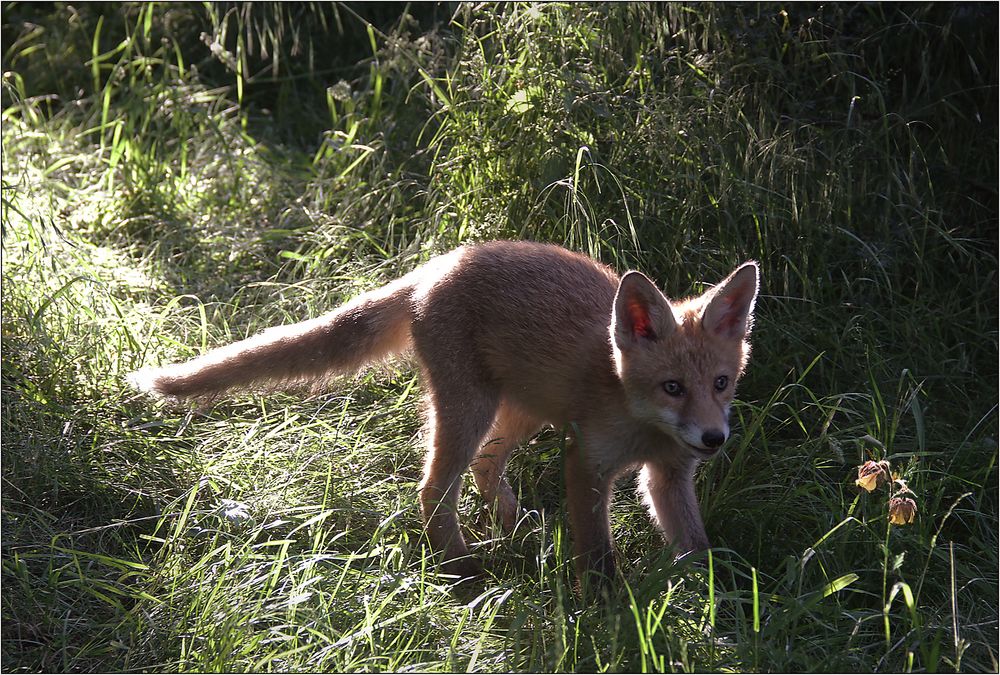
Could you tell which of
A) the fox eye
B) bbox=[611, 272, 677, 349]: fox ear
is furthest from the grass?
bbox=[611, 272, 677, 349]: fox ear

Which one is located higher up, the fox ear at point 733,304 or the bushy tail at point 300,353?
the fox ear at point 733,304

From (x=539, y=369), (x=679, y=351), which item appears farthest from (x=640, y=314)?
(x=539, y=369)

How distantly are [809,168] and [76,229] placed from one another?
3.71 metres

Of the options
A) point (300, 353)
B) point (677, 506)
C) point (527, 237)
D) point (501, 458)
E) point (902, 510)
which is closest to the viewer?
point (902, 510)

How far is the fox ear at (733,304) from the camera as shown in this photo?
3.30 m

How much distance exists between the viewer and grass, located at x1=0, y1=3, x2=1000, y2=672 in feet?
10.0

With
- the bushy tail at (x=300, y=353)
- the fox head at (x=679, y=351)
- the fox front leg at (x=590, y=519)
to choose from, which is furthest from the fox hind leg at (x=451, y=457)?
the fox head at (x=679, y=351)

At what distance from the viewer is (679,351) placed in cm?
331

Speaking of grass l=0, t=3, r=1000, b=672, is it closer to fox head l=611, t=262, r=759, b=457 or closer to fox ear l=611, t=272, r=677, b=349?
fox head l=611, t=262, r=759, b=457

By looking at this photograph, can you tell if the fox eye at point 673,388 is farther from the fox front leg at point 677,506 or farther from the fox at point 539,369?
the fox front leg at point 677,506

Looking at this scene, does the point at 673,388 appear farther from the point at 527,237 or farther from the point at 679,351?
the point at 527,237

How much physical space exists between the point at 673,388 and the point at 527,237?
1403 millimetres

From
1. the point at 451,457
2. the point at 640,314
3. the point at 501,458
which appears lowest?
the point at 501,458

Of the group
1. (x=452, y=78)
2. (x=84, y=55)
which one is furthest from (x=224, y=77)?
(x=452, y=78)
